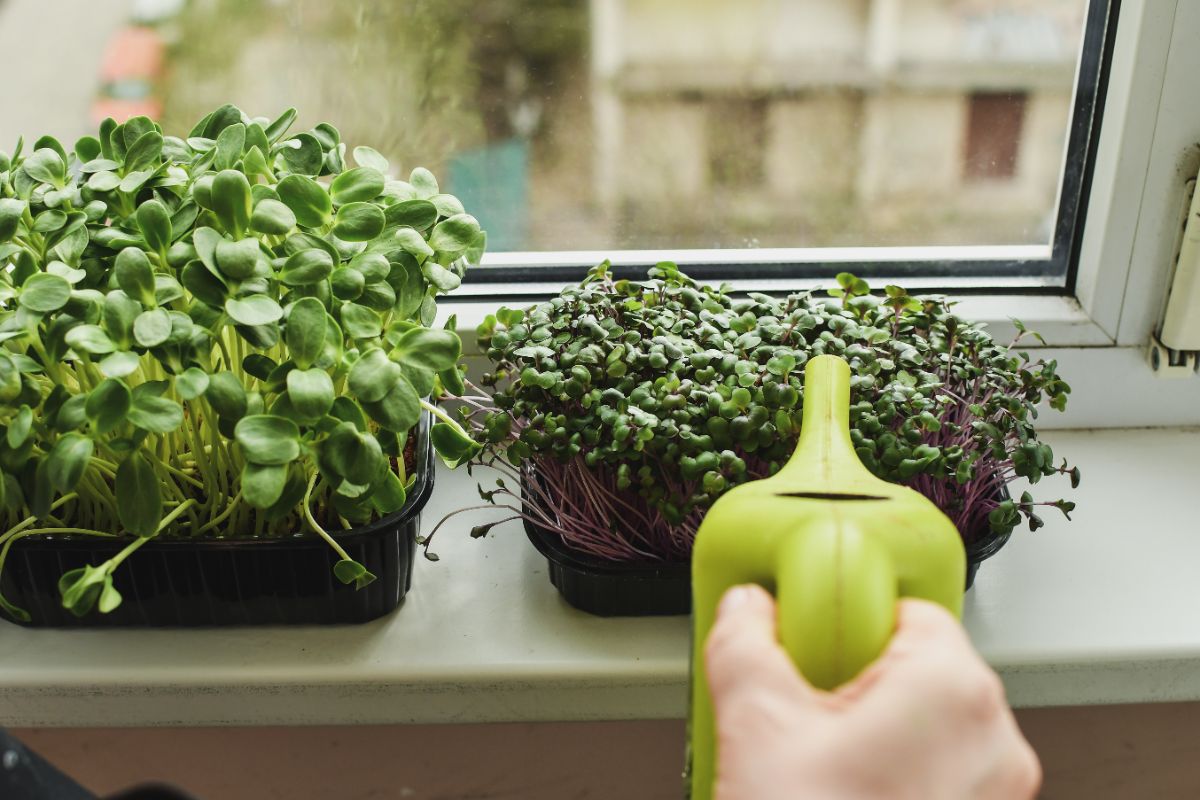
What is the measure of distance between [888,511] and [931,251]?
25.4 inches

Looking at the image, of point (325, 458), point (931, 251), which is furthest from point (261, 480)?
point (931, 251)

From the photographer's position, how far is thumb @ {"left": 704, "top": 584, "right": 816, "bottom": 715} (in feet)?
1.48

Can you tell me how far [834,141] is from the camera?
3.43 ft

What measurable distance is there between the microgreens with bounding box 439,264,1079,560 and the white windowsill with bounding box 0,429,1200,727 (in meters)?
0.08

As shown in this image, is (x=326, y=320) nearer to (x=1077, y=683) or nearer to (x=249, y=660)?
(x=249, y=660)

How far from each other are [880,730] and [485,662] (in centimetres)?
42

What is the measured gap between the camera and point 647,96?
103 cm

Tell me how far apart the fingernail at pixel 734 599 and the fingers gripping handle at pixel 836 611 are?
2 centimetres

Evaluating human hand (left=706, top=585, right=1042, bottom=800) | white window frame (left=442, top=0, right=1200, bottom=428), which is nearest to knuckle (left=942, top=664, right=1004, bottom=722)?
human hand (left=706, top=585, right=1042, bottom=800)

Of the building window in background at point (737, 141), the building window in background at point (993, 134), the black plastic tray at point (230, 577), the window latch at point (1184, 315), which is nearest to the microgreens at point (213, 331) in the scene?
the black plastic tray at point (230, 577)

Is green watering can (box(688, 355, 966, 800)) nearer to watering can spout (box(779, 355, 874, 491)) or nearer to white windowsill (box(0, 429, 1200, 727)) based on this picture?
watering can spout (box(779, 355, 874, 491))

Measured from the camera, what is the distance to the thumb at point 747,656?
1.48ft

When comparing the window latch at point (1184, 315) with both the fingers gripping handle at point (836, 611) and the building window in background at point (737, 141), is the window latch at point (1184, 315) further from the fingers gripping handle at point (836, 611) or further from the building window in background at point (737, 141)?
the fingers gripping handle at point (836, 611)

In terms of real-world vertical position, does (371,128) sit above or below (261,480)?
above
